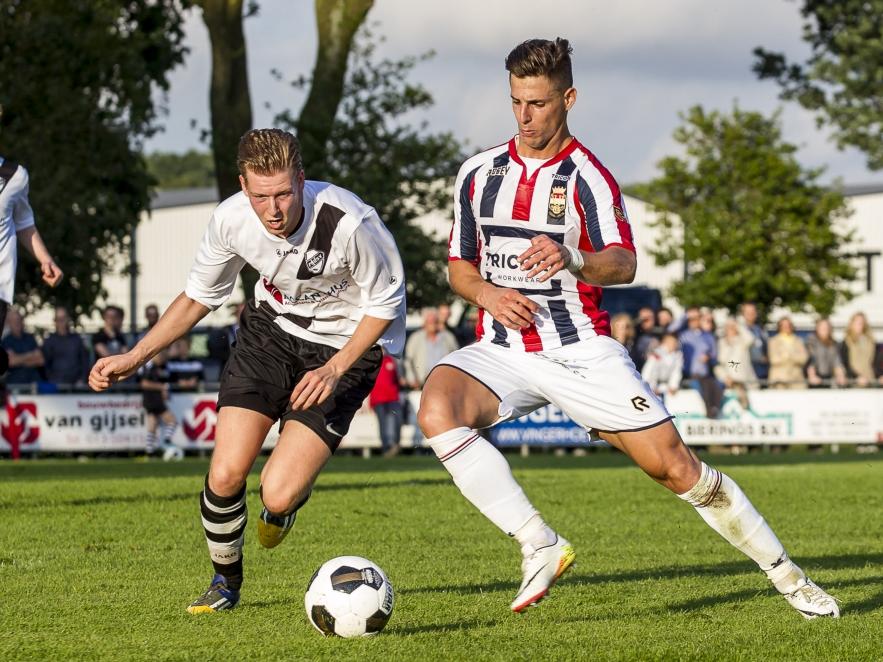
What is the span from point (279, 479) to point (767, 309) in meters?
36.1

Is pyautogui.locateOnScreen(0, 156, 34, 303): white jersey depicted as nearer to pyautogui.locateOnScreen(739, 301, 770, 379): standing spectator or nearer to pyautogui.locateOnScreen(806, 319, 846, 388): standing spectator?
pyautogui.locateOnScreen(739, 301, 770, 379): standing spectator

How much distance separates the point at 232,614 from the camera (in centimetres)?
670

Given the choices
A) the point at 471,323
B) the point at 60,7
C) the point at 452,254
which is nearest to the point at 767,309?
the point at 471,323

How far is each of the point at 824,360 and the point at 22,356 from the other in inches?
462

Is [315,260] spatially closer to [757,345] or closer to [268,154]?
[268,154]

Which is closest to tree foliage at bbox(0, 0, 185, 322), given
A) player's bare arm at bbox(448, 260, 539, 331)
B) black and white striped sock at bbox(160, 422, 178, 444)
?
black and white striped sock at bbox(160, 422, 178, 444)

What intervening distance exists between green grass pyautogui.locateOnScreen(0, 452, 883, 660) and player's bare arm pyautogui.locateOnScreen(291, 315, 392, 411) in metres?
1.00

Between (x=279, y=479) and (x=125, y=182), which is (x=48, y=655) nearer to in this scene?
(x=279, y=479)

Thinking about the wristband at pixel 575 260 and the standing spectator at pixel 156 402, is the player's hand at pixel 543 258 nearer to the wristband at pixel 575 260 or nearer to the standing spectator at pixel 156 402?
the wristband at pixel 575 260

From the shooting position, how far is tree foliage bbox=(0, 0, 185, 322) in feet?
88.7

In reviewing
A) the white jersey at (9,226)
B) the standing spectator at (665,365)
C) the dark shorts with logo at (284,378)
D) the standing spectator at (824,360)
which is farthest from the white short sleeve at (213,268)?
the standing spectator at (824,360)

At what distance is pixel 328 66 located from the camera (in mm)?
26000

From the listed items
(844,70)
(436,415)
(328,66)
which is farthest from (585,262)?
(844,70)

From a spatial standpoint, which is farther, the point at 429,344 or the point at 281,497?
the point at 429,344
